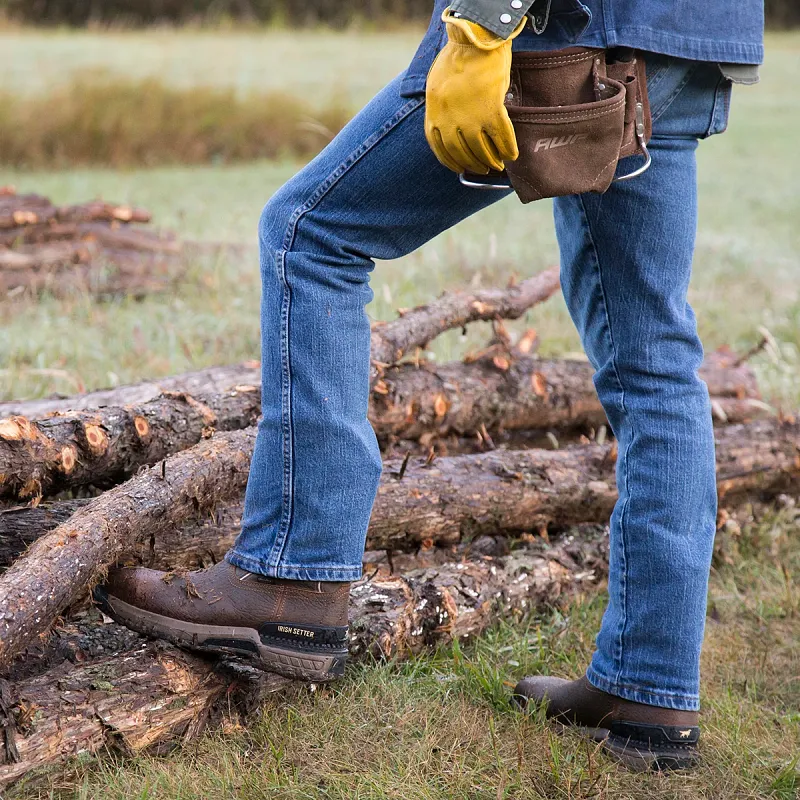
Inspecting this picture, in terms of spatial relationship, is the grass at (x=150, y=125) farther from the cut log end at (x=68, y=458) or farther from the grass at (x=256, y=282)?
the cut log end at (x=68, y=458)

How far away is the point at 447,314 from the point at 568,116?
1712 mm

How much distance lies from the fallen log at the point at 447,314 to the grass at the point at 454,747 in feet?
Answer: 3.26

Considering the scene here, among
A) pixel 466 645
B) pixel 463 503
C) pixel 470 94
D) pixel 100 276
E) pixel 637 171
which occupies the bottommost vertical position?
pixel 466 645

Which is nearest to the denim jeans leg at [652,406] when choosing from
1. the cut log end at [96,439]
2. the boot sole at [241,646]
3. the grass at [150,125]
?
the boot sole at [241,646]

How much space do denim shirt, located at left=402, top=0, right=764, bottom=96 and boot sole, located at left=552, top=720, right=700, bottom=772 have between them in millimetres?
1417

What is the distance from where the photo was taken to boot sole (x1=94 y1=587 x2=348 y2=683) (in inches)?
78.1

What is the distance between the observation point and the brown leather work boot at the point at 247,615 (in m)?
1.96

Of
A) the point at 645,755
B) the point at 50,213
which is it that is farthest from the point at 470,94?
the point at 50,213

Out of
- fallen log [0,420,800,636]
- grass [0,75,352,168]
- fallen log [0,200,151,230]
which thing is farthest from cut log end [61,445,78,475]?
grass [0,75,352,168]

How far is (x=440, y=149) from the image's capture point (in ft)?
5.59

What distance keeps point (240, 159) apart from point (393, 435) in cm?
1029

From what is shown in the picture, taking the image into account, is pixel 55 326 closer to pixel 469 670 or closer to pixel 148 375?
pixel 148 375

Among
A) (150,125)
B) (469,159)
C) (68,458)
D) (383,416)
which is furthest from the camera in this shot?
(150,125)

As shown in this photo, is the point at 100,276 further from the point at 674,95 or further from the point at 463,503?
the point at 674,95
